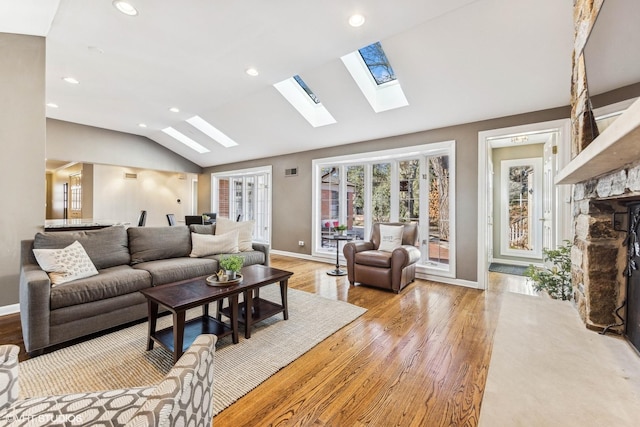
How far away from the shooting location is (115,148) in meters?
6.47

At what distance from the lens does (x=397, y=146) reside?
181 inches

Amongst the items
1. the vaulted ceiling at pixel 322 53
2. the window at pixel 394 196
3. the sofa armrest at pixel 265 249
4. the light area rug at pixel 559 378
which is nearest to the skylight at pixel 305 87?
the vaulted ceiling at pixel 322 53

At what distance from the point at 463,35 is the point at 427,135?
5.63ft

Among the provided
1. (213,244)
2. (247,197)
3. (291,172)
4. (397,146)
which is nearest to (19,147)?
(213,244)

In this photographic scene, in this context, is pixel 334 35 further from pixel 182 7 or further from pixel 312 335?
pixel 312 335

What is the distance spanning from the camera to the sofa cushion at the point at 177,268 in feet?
9.17

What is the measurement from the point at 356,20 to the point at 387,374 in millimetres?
3044

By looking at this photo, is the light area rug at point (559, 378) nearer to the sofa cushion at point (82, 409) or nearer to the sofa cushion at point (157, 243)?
the sofa cushion at point (82, 409)

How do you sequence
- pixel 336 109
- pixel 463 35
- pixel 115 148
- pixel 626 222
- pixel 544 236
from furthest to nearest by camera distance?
pixel 115 148, pixel 544 236, pixel 336 109, pixel 463 35, pixel 626 222

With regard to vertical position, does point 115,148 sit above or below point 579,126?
above

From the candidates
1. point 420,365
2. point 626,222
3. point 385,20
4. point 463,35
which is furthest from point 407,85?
point 420,365

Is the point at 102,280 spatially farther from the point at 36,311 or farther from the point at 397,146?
the point at 397,146

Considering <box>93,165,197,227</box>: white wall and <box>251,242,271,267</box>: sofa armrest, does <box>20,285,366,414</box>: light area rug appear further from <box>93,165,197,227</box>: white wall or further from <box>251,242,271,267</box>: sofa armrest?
<box>93,165,197,227</box>: white wall

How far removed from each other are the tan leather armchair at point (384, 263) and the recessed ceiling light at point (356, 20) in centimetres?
266
